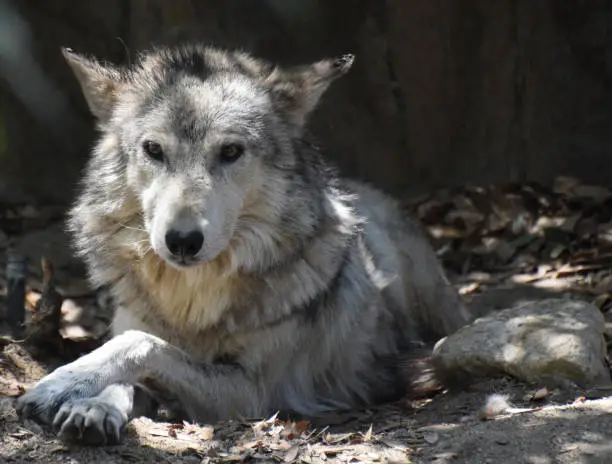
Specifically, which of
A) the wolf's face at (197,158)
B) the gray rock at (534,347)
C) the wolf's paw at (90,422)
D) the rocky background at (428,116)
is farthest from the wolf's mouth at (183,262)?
the rocky background at (428,116)

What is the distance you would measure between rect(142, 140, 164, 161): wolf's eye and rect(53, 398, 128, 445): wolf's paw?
1.23m

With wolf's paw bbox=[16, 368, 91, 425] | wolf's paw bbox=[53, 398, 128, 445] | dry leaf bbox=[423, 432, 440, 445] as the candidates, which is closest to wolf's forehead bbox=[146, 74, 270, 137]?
wolf's paw bbox=[16, 368, 91, 425]

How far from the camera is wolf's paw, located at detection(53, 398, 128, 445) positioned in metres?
4.07

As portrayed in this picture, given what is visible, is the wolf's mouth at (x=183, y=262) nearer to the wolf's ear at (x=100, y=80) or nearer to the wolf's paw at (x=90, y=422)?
the wolf's paw at (x=90, y=422)

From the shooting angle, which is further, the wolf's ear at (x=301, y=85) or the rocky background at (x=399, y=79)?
the rocky background at (x=399, y=79)

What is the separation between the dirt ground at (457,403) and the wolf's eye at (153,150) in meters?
1.24

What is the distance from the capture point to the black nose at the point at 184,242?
448 cm

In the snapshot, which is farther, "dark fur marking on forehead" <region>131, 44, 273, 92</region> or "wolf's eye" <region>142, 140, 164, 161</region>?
"dark fur marking on forehead" <region>131, 44, 273, 92</region>

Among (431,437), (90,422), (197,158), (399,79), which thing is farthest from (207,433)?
(399,79)

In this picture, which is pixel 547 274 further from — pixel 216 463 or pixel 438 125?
pixel 216 463

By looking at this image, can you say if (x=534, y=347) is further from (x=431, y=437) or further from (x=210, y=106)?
(x=210, y=106)

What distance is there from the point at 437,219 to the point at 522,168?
842 mm

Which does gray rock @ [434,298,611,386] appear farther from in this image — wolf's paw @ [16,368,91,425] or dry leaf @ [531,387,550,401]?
wolf's paw @ [16,368,91,425]

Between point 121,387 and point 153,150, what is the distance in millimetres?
1135
